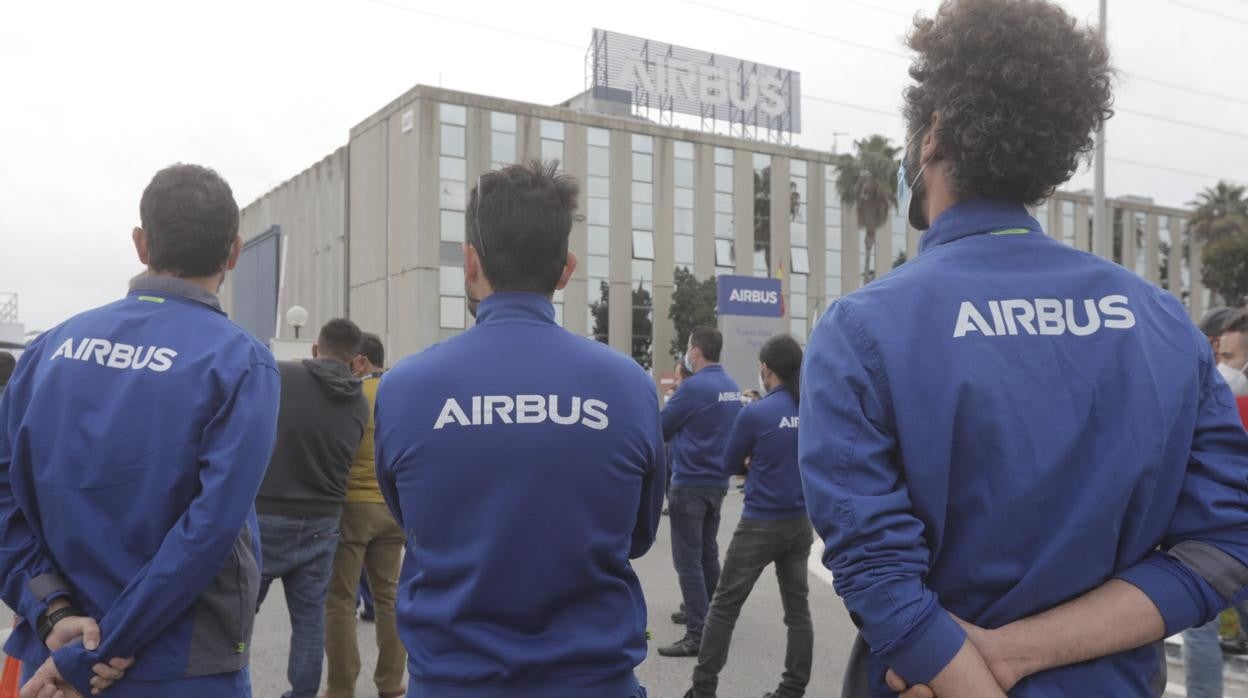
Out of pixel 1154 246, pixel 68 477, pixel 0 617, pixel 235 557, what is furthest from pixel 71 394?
pixel 1154 246

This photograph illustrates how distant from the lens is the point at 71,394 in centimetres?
251

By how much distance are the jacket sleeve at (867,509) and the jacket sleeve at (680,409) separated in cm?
574

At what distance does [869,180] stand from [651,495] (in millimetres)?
44097

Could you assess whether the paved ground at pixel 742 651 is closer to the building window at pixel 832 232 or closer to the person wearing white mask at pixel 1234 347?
the person wearing white mask at pixel 1234 347

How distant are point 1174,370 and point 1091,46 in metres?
0.62

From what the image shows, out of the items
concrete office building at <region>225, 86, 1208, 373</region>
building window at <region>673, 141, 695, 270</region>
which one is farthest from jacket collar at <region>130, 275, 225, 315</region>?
building window at <region>673, 141, 695, 270</region>

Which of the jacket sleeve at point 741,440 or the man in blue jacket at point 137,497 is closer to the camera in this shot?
the man in blue jacket at point 137,497

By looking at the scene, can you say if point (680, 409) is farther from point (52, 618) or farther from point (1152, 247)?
point (1152, 247)

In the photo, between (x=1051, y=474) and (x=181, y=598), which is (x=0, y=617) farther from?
(x=1051, y=474)

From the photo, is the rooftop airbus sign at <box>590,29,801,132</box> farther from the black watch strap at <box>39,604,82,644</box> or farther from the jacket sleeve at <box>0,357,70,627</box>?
the black watch strap at <box>39,604,82,644</box>

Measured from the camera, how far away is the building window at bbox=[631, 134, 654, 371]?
4131cm

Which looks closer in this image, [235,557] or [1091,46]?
[1091,46]

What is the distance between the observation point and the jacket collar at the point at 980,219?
6.11ft

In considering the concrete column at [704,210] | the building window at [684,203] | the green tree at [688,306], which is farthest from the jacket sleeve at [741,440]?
the concrete column at [704,210]
